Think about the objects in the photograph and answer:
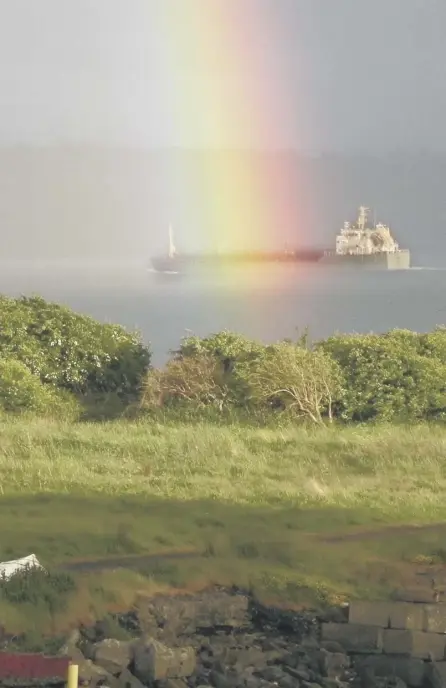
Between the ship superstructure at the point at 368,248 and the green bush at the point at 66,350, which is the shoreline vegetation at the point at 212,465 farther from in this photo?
the ship superstructure at the point at 368,248

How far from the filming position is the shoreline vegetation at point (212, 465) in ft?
59.8

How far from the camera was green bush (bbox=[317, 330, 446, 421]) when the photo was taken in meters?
39.4

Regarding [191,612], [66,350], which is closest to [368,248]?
[66,350]

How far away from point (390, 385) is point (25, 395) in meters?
12.0

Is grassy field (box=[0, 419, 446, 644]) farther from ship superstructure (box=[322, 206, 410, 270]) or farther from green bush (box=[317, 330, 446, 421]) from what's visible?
ship superstructure (box=[322, 206, 410, 270])

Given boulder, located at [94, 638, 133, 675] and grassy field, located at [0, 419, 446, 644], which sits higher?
boulder, located at [94, 638, 133, 675]

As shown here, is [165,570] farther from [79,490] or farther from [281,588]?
[79,490]

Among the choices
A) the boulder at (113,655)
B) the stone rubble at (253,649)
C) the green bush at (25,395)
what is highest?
the boulder at (113,655)

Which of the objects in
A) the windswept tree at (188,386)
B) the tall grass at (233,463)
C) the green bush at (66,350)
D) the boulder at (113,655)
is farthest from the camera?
the green bush at (66,350)

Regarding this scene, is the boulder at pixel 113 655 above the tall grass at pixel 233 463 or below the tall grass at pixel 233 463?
above

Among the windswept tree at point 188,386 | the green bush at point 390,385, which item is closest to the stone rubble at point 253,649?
the green bush at point 390,385

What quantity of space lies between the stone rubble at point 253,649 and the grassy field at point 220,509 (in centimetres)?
88

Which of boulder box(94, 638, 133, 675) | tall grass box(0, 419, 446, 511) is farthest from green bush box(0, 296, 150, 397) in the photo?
boulder box(94, 638, 133, 675)

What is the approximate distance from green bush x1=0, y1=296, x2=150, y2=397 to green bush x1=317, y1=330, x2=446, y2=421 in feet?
30.3
